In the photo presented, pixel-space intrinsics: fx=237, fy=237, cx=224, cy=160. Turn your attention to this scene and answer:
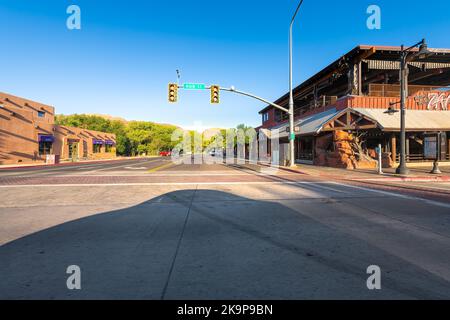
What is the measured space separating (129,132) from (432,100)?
65057mm

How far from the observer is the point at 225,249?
3732mm

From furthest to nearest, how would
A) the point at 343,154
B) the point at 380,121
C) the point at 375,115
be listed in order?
the point at 343,154
the point at 375,115
the point at 380,121

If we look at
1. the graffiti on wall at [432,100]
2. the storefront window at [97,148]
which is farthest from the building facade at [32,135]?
the graffiti on wall at [432,100]

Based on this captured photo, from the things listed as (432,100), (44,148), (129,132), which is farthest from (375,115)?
(129,132)

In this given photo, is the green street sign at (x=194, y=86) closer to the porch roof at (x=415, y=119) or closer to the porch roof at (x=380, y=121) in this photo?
the porch roof at (x=380, y=121)

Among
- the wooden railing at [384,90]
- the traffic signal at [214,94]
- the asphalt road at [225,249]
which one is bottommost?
the asphalt road at [225,249]

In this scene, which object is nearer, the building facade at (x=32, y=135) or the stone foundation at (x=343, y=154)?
the stone foundation at (x=343, y=154)

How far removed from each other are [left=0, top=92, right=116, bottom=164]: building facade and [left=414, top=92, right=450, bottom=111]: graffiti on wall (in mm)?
41077

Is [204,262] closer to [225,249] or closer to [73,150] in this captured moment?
[225,249]

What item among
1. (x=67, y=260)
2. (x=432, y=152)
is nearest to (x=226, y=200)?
(x=67, y=260)

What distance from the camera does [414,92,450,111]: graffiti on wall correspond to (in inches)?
820

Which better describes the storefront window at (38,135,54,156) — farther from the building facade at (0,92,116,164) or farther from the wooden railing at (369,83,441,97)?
the wooden railing at (369,83,441,97)

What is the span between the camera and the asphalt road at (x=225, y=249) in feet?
8.63

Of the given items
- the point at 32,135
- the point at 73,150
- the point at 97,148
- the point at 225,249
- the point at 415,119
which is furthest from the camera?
the point at 97,148
